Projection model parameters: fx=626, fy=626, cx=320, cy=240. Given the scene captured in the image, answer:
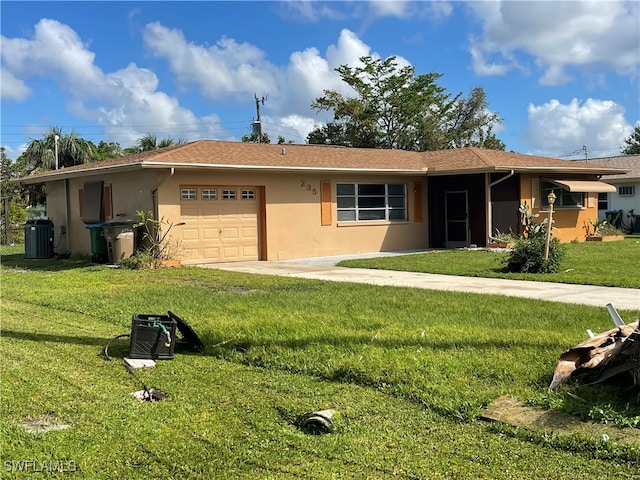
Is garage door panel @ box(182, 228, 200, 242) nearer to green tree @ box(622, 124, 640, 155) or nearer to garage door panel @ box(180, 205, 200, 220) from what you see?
garage door panel @ box(180, 205, 200, 220)

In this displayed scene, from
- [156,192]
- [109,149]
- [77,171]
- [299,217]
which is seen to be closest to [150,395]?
[156,192]

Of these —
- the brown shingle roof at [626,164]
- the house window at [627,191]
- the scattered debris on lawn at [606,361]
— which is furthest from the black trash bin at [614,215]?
the scattered debris on lawn at [606,361]

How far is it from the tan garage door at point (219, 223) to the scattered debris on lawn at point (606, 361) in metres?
12.8

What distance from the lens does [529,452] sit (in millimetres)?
3861

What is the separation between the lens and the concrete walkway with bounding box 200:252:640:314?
9250mm

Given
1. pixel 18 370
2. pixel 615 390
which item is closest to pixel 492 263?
pixel 615 390

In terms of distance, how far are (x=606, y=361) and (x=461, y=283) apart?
21.6 feet

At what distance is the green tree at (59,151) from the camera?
120 feet

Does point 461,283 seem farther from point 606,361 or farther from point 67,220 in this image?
point 67,220

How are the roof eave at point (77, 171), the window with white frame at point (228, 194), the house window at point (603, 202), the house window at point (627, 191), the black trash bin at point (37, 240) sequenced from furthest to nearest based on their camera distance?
the house window at point (603, 202), the house window at point (627, 191), the black trash bin at point (37, 240), the window with white frame at point (228, 194), the roof eave at point (77, 171)

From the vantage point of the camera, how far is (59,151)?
36500mm

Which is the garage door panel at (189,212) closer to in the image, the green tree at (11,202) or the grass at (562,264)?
the grass at (562,264)

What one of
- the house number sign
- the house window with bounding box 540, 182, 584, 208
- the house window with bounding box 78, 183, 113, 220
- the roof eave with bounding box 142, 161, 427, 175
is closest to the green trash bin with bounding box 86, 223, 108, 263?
the house window with bounding box 78, 183, 113, 220
